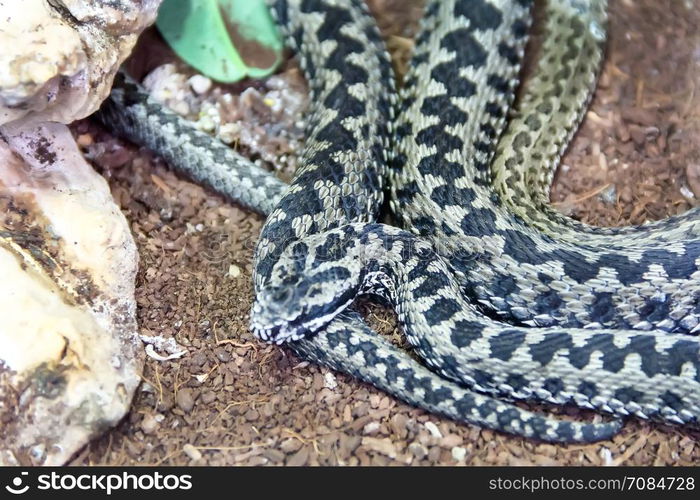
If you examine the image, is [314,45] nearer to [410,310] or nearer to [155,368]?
[410,310]

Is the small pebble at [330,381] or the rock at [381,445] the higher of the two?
the rock at [381,445]

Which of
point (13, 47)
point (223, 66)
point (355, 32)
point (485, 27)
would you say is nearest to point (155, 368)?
point (13, 47)

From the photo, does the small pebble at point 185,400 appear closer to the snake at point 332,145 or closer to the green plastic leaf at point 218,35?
the snake at point 332,145

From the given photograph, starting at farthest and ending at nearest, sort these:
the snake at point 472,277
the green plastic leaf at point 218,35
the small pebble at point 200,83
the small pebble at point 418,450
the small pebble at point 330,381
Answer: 1. the small pebble at point 200,83
2. the green plastic leaf at point 218,35
3. the small pebble at point 330,381
4. the snake at point 472,277
5. the small pebble at point 418,450

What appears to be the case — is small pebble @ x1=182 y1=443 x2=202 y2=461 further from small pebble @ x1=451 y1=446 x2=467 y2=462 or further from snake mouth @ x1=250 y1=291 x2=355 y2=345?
small pebble @ x1=451 y1=446 x2=467 y2=462

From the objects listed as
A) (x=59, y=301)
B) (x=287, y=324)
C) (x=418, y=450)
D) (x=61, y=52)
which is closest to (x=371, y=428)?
(x=418, y=450)

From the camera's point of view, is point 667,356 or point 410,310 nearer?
point 667,356

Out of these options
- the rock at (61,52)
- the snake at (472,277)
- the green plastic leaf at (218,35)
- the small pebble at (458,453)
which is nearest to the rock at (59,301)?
the rock at (61,52)
